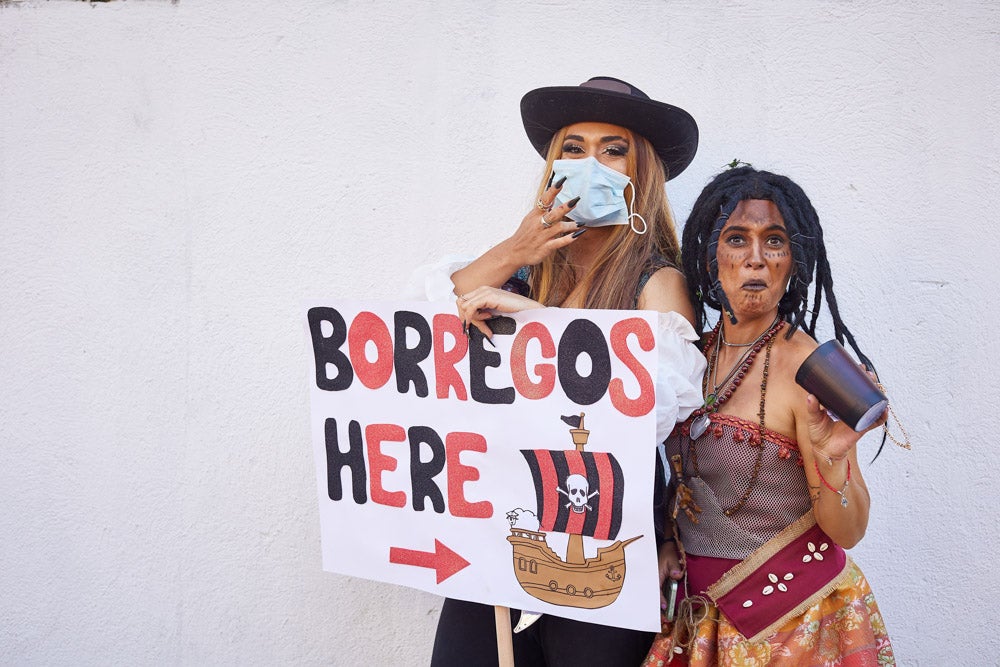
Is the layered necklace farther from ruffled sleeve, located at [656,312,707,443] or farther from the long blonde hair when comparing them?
the long blonde hair

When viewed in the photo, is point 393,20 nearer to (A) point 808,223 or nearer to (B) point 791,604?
(A) point 808,223

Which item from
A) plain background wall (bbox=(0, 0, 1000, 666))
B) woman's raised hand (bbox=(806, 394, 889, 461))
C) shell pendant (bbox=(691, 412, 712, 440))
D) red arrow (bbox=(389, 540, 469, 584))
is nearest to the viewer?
woman's raised hand (bbox=(806, 394, 889, 461))

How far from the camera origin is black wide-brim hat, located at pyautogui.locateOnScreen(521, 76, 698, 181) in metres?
2.14

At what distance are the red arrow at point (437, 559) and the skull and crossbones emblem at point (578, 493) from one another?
1.03 feet

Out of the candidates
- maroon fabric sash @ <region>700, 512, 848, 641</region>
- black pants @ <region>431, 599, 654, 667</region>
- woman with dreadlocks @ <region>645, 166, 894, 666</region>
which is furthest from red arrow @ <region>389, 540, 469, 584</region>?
maroon fabric sash @ <region>700, 512, 848, 641</region>

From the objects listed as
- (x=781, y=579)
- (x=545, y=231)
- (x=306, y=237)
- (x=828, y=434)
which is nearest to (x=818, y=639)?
(x=781, y=579)

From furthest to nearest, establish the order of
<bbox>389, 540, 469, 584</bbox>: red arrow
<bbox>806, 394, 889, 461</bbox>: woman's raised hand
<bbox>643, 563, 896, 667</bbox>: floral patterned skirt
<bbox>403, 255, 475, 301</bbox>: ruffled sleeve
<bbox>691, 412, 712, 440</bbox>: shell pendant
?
<bbox>403, 255, 475, 301</bbox>: ruffled sleeve → <bbox>389, 540, 469, 584</bbox>: red arrow → <bbox>691, 412, 712, 440</bbox>: shell pendant → <bbox>643, 563, 896, 667</bbox>: floral patterned skirt → <bbox>806, 394, 889, 461</bbox>: woman's raised hand

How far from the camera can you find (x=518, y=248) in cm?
209

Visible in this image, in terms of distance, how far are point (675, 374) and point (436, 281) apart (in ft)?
2.27

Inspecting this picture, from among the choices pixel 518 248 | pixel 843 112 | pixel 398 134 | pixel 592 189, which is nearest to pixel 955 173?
pixel 843 112

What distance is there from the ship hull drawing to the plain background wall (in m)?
1.03

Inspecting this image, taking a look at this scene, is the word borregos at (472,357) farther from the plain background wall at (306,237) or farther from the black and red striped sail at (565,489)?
the plain background wall at (306,237)

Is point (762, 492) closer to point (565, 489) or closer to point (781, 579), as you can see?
point (781, 579)

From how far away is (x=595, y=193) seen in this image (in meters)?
2.12
